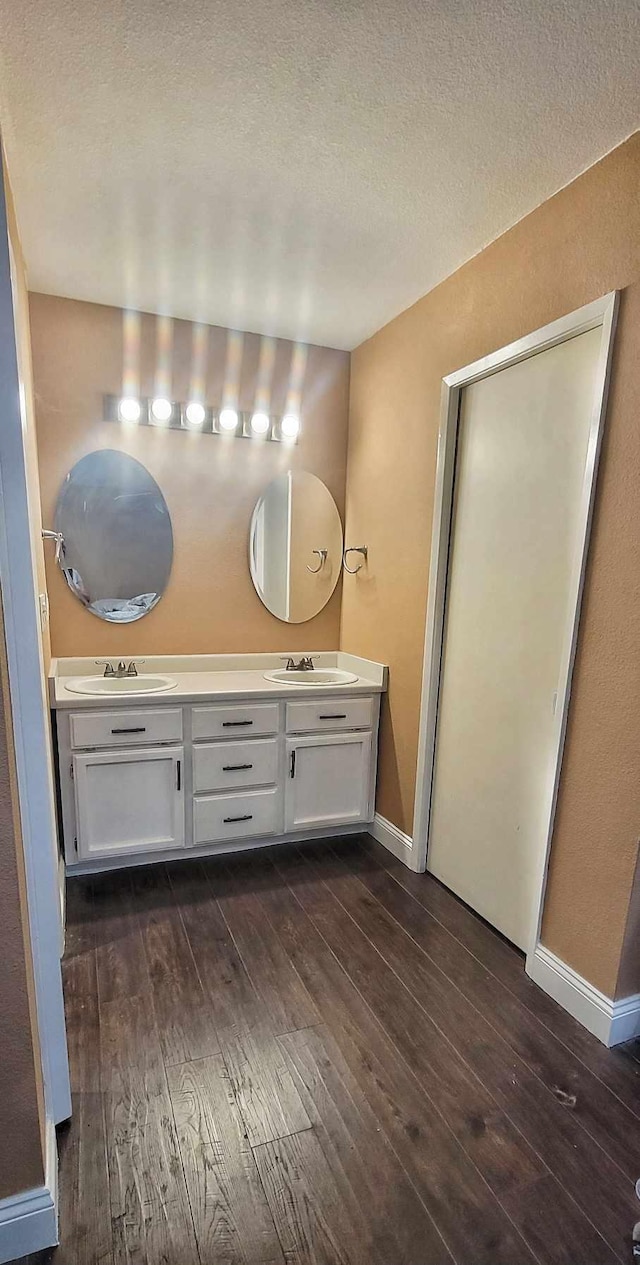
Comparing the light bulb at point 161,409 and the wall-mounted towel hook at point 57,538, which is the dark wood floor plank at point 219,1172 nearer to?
the wall-mounted towel hook at point 57,538

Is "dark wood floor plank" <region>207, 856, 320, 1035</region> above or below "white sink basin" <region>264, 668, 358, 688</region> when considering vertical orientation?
below

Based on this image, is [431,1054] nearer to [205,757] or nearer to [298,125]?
[205,757]

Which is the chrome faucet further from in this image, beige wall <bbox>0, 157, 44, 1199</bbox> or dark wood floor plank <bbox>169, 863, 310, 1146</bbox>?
beige wall <bbox>0, 157, 44, 1199</bbox>

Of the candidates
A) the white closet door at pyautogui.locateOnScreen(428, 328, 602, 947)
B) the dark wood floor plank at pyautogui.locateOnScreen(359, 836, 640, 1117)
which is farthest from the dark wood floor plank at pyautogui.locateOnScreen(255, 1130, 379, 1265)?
the white closet door at pyautogui.locateOnScreen(428, 328, 602, 947)

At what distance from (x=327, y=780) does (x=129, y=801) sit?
0.90 meters

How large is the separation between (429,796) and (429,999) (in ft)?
2.75

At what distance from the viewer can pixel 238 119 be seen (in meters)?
1.47

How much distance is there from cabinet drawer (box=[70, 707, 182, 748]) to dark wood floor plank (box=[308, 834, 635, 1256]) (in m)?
1.03

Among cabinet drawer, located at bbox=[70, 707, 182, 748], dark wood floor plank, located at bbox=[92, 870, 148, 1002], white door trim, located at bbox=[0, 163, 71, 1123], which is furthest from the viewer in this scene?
cabinet drawer, located at bbox=[70, 707, 182, 748]

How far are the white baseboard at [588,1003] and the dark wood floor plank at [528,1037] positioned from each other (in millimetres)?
115

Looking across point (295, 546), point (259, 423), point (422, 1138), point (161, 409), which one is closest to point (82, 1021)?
point (422, 1138)

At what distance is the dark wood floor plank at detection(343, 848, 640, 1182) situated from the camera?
1.36m

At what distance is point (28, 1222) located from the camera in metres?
1.07

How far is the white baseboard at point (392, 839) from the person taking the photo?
2553 mm
